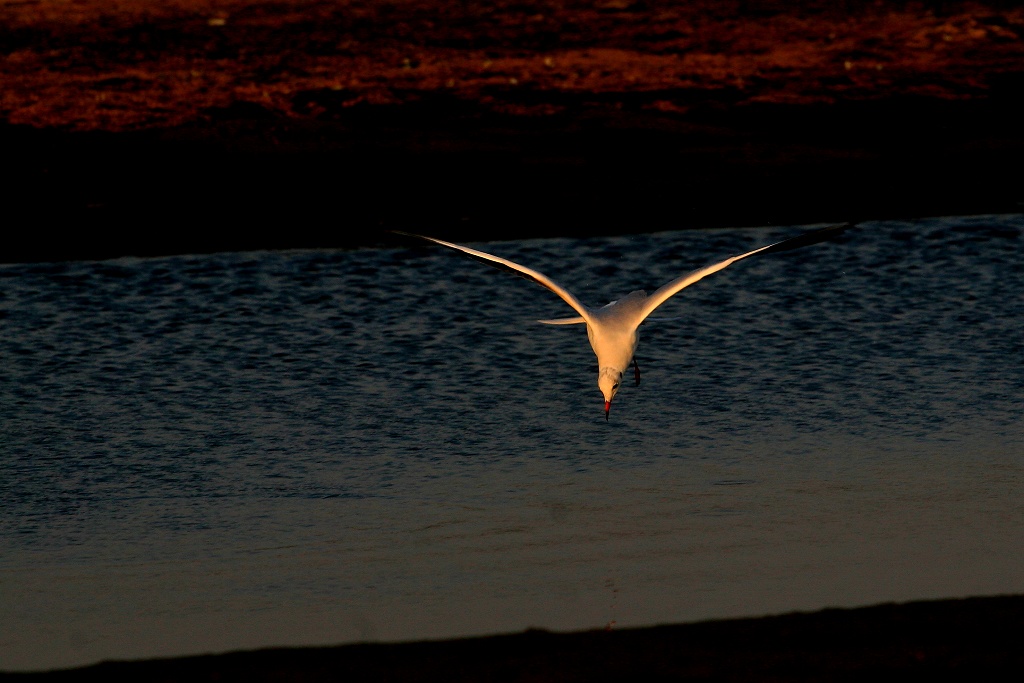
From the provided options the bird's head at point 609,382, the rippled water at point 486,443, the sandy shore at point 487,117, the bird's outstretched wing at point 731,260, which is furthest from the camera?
the sandy shore at point 487,117

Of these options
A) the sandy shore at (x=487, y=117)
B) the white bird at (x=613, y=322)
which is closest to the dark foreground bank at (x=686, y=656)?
the white bird at (x=613, y=322)

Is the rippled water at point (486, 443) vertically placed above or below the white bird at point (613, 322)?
below

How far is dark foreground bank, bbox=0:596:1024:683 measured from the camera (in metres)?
6.35

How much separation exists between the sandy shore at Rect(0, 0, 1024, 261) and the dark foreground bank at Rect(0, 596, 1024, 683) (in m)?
7.18

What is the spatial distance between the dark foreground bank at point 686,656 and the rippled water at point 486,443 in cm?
14

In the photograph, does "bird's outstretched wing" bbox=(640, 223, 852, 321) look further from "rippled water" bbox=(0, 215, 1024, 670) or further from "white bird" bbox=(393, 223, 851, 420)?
"rippled water" bbox=(0, 215, 1024, 670)

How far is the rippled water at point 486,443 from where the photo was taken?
7.13 meters

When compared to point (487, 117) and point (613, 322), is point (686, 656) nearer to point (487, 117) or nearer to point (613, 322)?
point (613, 322)

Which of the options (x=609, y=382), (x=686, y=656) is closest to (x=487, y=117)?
(x=609, y=382)

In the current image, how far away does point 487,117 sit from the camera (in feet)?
53.0

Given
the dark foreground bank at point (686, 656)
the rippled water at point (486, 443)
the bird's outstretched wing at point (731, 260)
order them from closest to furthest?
1. the dark foreground bank at point (686, 656)
2. the rippled water at point (486, 443)
3. the bird's outstretched wing at point (731, 260)

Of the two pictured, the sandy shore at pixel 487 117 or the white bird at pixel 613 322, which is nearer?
the white bird at pixel 613 322

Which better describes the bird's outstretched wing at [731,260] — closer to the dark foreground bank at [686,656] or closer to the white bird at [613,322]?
the white bird at [613,322]

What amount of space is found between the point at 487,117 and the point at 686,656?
10.4 meters
